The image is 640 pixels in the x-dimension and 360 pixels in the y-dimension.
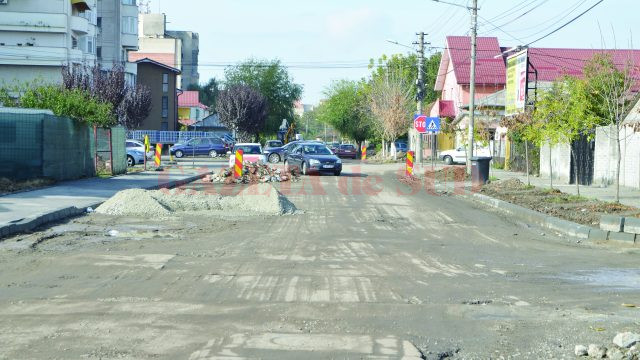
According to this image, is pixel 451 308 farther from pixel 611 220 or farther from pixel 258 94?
pixel 258 94

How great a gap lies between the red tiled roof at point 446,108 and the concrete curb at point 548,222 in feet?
165

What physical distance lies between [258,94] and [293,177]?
55.2 meters

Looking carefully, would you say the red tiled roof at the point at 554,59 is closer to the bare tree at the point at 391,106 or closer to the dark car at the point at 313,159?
the bare tree at the point at 391,106

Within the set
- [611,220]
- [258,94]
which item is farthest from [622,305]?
[258,94]

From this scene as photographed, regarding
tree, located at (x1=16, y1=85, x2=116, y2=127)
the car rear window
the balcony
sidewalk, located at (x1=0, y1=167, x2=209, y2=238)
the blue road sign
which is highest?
the balcony

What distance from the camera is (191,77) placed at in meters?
163

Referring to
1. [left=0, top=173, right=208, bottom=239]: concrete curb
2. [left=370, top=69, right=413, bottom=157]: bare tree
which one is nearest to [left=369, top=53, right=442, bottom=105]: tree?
[left=370, top=69, right=413, bottom=157]: bare tree

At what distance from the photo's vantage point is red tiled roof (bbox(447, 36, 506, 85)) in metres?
69.2

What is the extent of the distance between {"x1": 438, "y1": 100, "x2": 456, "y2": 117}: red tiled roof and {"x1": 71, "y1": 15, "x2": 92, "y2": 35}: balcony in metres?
31.2

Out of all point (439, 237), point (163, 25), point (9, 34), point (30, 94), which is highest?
point (163, 25)

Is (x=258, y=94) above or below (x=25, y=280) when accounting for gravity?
above

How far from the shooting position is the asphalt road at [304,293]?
20.5 ft

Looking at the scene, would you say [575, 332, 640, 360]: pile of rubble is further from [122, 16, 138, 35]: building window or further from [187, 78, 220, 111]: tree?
[187, 78, 220, 111]: tree

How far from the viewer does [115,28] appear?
80.1 m
